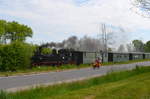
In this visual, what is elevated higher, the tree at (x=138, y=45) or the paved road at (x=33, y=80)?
the tree at (x=138, y=45)

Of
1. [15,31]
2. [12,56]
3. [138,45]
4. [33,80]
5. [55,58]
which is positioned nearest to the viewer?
[33,80]

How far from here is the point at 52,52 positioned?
43.9 meters

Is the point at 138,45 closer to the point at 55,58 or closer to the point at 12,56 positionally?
the point at 55,58

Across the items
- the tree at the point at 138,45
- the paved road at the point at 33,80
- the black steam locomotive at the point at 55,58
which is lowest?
the paved road at the point at 33,80

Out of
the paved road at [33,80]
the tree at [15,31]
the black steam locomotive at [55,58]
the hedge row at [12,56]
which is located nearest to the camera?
the paved road at [33,80]

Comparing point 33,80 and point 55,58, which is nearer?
point 33,80

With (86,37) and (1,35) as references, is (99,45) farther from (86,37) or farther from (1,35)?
(1,35)

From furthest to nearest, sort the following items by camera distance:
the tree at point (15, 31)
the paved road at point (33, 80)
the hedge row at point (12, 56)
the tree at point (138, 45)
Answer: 1. the tree at point (138, 45)
2. the tree at point (15, 31)
3. the hedge row at point (12, 56)
4. the paved road at point (33, 80)

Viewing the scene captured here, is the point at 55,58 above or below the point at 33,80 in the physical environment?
above

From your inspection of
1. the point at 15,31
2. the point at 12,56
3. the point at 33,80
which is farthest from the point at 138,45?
the point at 33,80

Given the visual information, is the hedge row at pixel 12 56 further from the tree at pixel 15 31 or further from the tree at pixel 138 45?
the tree at pixel 138 45

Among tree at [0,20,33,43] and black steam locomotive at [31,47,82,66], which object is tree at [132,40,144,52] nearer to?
tree at [0,20,33,43]

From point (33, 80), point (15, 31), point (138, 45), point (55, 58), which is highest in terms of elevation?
point (15, 31)

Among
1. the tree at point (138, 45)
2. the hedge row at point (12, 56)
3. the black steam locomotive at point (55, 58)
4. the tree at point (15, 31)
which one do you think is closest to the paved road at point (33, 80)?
the hedge row at point (12, 56)
